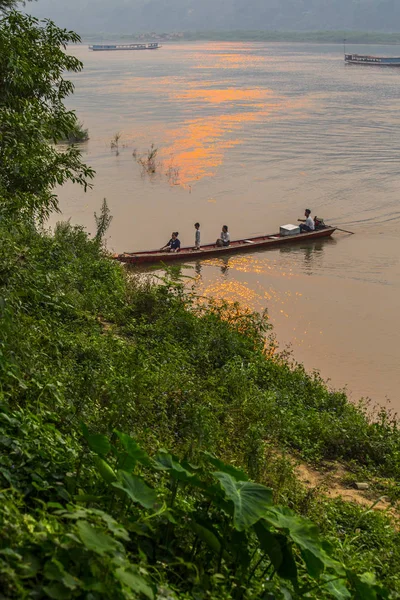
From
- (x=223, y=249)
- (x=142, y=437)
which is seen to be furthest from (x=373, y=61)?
(x=142, y=437)

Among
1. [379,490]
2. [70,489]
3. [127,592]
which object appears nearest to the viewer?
[127,592]

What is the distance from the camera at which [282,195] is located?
86.4ft

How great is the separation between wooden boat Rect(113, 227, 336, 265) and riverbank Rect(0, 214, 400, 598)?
4.93 meters

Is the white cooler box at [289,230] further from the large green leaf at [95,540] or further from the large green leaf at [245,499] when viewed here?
the large green leaf at [95,540]

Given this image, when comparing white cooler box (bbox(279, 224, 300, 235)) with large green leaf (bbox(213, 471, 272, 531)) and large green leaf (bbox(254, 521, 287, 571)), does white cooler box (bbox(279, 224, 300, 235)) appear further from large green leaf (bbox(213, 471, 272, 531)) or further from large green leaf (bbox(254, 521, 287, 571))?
large green leaf (bbox(254, 521, 287, 571))

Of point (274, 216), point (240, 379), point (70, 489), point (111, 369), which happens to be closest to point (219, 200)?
point (274, 216)

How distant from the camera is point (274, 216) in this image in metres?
23.8

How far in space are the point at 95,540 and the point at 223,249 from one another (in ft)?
53.1

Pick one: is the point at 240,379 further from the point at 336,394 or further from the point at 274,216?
the point at 274,216

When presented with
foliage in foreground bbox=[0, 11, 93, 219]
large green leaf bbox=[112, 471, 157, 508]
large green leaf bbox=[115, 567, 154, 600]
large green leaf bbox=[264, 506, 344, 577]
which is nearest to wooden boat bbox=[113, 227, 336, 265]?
foliage in foreground bbox=[0, 11, 93, 219]

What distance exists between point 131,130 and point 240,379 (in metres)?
32.3

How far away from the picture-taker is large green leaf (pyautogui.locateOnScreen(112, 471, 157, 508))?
11.8 ft

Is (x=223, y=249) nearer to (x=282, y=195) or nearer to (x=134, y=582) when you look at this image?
(x=282, y=195)

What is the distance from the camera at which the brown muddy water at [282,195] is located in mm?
14922
